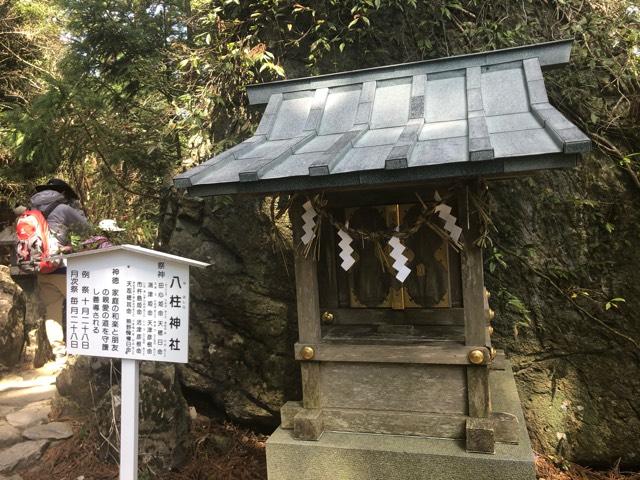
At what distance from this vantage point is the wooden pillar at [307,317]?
3.12 m

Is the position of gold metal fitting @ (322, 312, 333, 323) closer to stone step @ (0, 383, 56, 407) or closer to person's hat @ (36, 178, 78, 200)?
stone step @ (0, 383, 56, 407)

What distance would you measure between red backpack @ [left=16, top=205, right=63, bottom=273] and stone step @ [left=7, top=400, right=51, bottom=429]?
1.82 meters

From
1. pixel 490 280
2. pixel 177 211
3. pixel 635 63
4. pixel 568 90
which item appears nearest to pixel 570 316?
pixel 490 280

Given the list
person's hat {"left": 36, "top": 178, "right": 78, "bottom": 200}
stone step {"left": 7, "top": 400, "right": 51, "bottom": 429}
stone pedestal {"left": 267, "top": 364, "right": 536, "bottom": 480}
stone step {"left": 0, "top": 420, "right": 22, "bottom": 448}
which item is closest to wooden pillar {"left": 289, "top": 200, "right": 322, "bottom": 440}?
stone pedestal {"left": 267, "top": 364, "right": 536, "bottom": 480}

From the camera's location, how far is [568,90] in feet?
14.7

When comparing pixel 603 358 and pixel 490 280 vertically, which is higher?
pixel 490 280

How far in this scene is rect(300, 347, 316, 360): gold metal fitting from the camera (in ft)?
10.2

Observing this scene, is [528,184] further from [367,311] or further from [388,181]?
[388,181]

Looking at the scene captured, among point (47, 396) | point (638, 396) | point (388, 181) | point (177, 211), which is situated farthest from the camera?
point (47, 396)

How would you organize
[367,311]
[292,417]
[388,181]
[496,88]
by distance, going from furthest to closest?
[367,311]
[292,417]
[496,88]
[388,181]

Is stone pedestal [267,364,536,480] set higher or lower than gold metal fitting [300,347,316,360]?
lower

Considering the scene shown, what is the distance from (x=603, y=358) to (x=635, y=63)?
2969 millimetres

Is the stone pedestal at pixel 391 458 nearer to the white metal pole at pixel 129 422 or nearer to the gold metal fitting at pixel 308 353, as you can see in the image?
the gold metal fitting at pixel 308 353

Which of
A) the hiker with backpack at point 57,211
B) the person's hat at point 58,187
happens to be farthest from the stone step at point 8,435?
the person's hat at point 58,187
